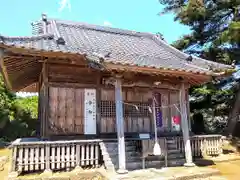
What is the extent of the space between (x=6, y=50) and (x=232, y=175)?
27.3 ft

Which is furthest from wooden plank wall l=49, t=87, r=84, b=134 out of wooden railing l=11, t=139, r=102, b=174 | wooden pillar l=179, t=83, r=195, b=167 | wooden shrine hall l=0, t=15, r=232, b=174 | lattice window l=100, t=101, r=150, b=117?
wooden pillar l=179, t=83, r=195, b=167

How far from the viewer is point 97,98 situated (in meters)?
10.0

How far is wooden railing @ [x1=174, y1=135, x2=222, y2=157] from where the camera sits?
10594 mm

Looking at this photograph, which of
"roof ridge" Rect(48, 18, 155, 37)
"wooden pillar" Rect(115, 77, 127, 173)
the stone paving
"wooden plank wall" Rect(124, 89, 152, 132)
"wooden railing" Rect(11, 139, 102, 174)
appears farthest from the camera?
"roof ridge" Rect(48, 18, 155, 37)

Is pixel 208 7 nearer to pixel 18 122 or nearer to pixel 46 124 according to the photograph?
pixel 46 124

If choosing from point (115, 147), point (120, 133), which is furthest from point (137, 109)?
point (120, 133)

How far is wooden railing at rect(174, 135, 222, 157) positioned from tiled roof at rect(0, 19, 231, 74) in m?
3.16

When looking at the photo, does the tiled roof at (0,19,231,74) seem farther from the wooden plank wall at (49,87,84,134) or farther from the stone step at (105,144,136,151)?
the stone step at (105,144,136,151)

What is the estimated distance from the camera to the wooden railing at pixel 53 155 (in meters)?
7.64

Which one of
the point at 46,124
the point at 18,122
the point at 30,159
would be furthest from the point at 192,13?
the point at 18,122

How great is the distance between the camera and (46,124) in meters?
9.12

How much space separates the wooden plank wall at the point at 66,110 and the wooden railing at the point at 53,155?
1.23 meters

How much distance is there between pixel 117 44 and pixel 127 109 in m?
3.61

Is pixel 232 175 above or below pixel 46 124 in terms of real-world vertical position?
below
